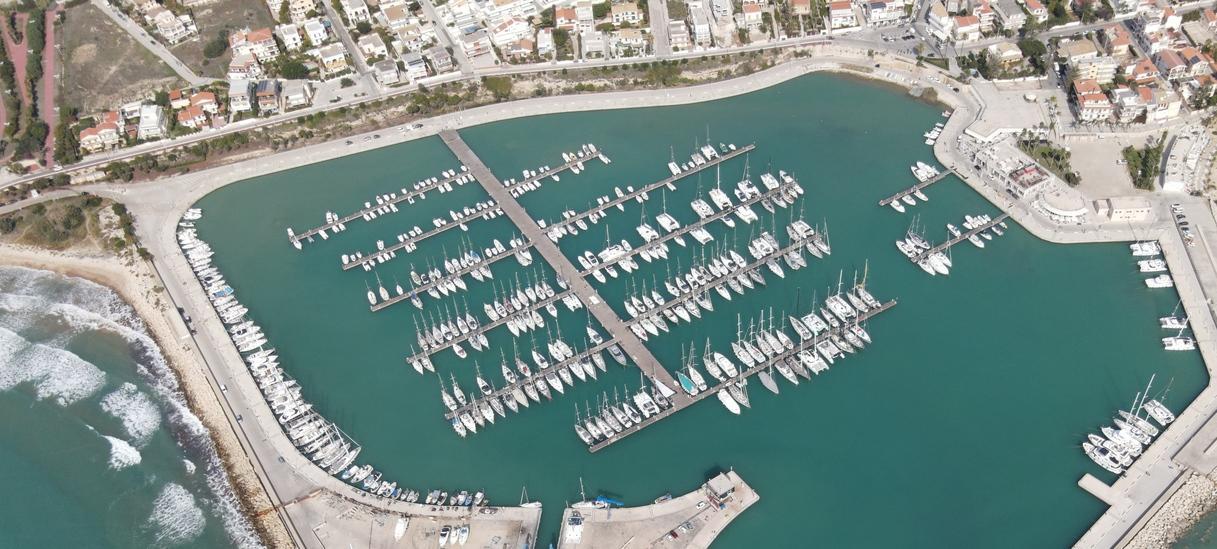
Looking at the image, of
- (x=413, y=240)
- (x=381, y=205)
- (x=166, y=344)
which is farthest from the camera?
(x=381, y=205)

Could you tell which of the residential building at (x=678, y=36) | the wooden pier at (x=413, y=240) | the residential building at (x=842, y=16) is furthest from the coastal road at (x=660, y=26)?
the wooden pier at (x=413, y=240)

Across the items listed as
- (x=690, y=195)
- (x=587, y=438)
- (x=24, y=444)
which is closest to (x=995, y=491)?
(x=587, y=438)

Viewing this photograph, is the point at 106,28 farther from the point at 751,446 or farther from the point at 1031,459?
the point at 1031,459

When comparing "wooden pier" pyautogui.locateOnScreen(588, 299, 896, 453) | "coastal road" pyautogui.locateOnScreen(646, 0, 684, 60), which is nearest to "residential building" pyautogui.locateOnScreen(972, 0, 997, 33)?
"coastal road" pyautogui.locateOnScreen(646, 0, 684, 60)

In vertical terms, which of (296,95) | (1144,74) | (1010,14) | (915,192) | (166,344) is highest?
(296,95)

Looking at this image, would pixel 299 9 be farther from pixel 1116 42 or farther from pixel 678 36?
pixel 1116 42

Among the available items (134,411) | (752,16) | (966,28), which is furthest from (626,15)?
(134,411)

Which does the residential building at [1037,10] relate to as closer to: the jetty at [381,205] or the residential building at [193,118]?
the jetty at [381,205]
